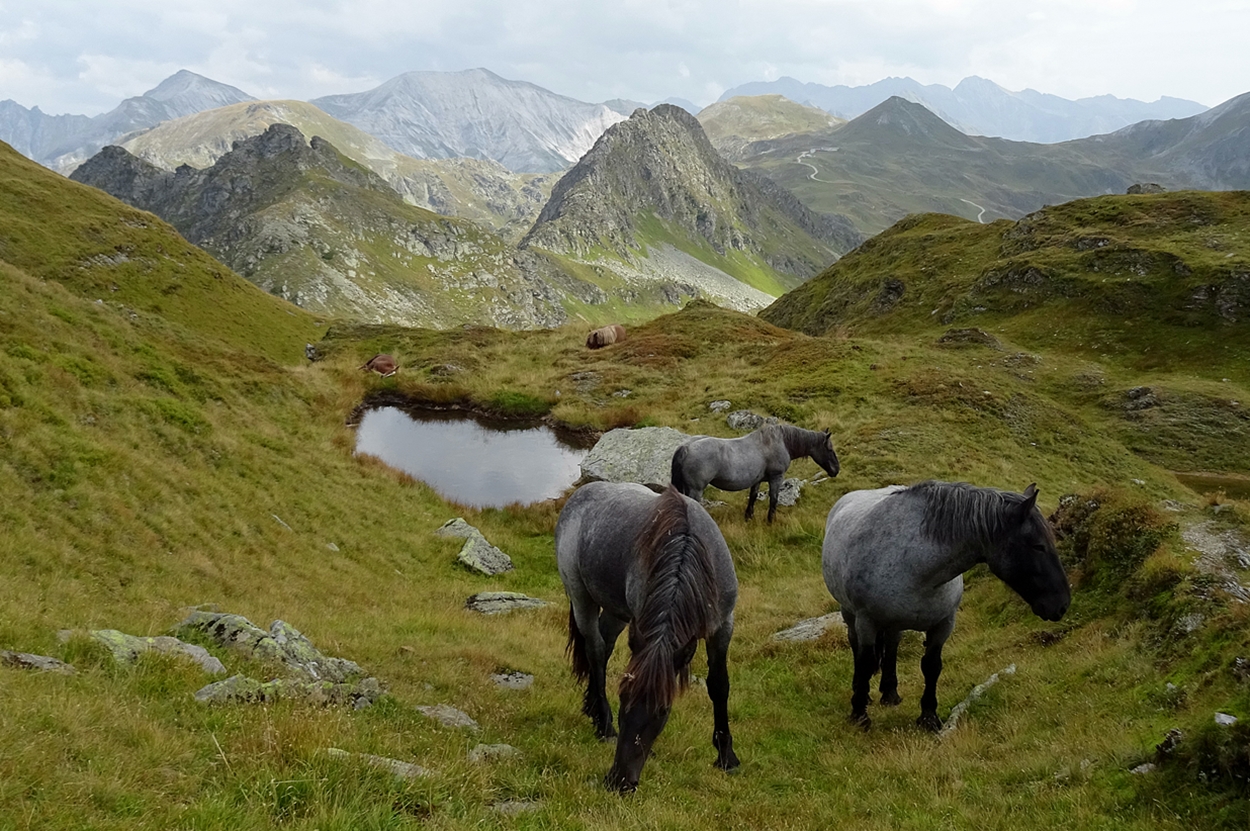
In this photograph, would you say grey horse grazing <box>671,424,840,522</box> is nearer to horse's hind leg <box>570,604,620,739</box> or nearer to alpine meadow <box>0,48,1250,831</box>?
alpine meadow <box>0,48,1250,831</box>

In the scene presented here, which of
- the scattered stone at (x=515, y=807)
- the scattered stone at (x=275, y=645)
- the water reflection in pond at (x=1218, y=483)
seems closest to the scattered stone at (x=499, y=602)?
the scattered stone at (x=275, y=645)

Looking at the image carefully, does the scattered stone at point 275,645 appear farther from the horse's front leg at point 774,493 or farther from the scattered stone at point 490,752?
the horse's front leg at point 774,493

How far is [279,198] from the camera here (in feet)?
615

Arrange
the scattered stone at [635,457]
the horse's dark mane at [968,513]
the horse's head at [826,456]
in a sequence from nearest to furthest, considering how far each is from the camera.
→ the horse's dark mane at [968,513]
the horse's head at [826,456]
the scattered stone at [635,457]

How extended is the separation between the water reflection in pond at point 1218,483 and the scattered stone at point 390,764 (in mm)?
32124

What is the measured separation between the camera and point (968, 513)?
9.07 m

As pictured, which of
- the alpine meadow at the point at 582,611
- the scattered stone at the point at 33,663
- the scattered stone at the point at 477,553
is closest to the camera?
the alpine meadow at the point at 582,611

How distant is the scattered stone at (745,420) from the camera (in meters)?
31.2

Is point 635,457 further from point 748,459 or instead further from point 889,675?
point 889,675

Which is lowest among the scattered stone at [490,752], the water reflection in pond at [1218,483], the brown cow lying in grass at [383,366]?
the water reflection in pond at [1218,483]

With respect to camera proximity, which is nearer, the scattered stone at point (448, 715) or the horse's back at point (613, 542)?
the horse's back at point (613, 542)

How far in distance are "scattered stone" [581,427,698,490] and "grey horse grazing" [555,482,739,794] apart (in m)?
14.6

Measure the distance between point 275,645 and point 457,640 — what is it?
467cm

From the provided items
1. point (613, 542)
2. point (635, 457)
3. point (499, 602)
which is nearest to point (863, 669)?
point (613, 542)
